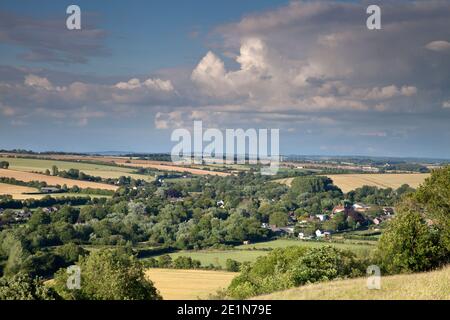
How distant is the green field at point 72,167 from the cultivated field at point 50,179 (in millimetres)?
6708

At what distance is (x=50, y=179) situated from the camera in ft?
382

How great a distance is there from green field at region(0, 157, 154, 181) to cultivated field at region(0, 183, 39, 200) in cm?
1535

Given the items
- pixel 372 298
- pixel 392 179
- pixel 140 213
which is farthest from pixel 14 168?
pixel 372 298

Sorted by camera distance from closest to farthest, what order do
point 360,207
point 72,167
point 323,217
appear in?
point 323,217, point 360,207, point 72,167

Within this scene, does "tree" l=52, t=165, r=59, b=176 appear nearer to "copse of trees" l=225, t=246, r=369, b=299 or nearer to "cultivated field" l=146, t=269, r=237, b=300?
"cultivated field" l=146, t=269, r=237, b=300

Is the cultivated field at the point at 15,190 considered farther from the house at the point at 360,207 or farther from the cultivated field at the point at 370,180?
the cultivated field at the point at 370,180

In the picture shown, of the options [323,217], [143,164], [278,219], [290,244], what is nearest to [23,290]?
[290,244]

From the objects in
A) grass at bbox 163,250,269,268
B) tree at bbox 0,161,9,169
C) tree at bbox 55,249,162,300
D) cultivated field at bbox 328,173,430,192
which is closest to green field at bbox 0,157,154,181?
tree at bbox 0,161,9,169

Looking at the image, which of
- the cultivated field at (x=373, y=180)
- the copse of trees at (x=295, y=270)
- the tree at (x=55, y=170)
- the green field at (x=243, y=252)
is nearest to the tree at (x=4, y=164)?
the tree at (x=55, y=170)

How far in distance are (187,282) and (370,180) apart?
118 meters

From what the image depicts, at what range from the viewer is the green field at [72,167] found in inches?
4969

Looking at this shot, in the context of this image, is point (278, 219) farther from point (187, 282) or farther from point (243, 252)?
point (187, 282)

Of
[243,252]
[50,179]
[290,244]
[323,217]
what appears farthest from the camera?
[50,179]

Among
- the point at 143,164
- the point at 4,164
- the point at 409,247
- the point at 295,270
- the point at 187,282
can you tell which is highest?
the point at 4,164
